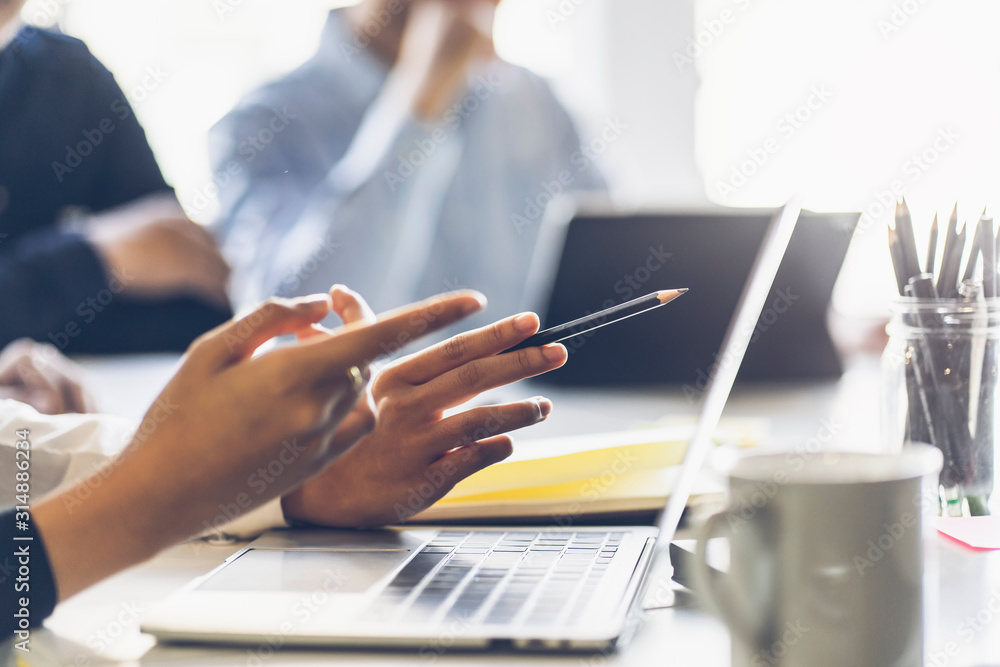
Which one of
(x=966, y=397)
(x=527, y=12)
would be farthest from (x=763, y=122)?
(x=966, y=397)

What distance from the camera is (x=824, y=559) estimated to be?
0.30 meters

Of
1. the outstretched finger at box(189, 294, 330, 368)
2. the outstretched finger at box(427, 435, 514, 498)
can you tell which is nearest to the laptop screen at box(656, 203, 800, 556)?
the outstretched finger at box(427, 435, 514, 498)

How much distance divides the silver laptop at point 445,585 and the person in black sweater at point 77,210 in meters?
0.71

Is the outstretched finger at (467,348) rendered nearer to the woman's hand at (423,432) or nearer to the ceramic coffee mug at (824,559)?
the woman's hand at (423,432)

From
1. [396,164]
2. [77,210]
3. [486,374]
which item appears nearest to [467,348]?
[486,374]

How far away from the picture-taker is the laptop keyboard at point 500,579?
36cm

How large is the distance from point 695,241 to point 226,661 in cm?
80

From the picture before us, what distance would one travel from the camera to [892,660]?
0.99ft

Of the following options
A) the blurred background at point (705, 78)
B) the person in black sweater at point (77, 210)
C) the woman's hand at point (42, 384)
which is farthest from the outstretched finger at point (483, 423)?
the blurred background at point (705, 78)

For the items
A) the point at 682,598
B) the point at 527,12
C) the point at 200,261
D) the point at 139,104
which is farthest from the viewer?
the point at 527,12

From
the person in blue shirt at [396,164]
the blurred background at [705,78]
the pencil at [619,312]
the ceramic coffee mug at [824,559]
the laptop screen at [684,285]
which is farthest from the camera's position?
the blurred background at [705,78]

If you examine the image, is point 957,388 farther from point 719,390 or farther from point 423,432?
point 423,432

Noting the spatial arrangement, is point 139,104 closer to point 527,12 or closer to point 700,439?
point 527,12

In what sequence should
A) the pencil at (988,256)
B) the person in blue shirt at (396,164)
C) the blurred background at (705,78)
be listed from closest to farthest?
the pencil at (988,256) → the person in blue shirt at (396,164) → the blurred background at (705,78)
